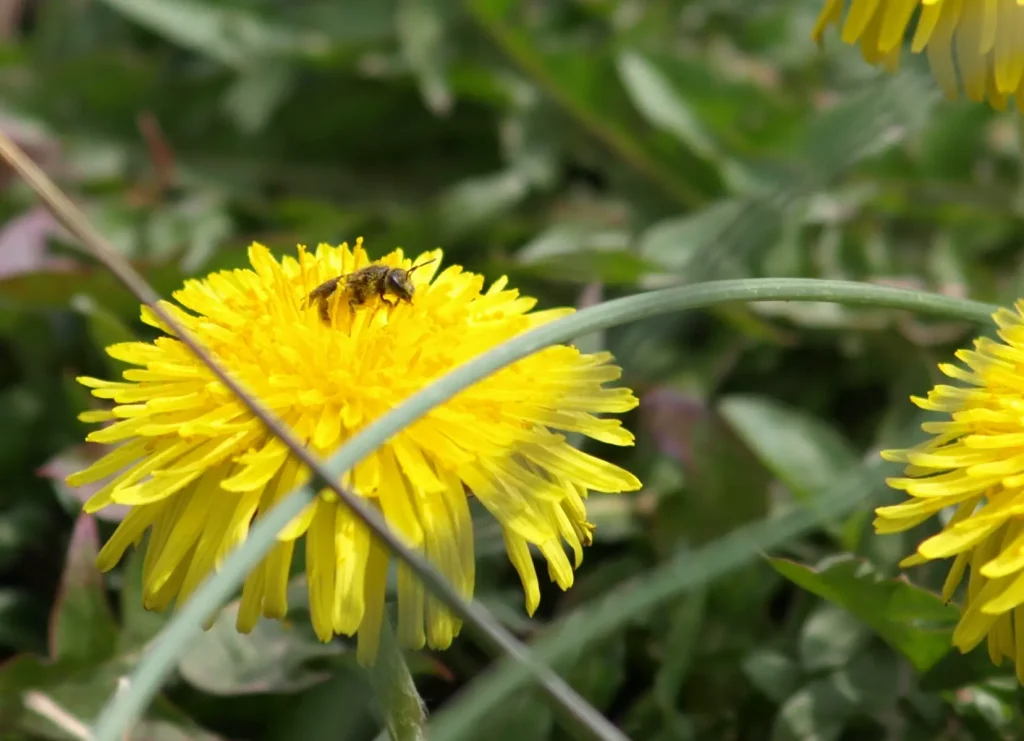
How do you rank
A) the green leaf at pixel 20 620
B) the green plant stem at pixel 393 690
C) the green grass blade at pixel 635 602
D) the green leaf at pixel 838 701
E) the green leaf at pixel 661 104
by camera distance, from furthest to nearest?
1. the green leaf at pixel 661 104
2. the green leaf at pixel 20 620
3. the green leaf at pixel 838 701
4. the green plant stem at pixel 393 690
5. the green grass blade at pixel 635 602

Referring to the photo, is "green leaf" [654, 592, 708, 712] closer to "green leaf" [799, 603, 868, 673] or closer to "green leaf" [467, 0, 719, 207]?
"green leaf" [799, 603, 868, 673]

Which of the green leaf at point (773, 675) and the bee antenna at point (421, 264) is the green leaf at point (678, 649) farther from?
the bee antenna at point (421, 264)

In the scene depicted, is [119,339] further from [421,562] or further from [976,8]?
[976,8]

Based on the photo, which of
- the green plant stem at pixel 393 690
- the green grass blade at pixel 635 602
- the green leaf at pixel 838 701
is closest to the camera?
the green grass blade at pixel 635 602

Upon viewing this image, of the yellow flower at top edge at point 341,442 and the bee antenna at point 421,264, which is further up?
the bee antenna at point 421,264

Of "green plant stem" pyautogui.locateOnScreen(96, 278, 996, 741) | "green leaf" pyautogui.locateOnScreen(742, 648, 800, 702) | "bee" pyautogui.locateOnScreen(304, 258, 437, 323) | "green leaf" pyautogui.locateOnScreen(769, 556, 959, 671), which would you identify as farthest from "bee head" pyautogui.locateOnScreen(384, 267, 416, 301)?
"green leaf" pyautogui.locateOnScreen(742, 648, 800, 702)

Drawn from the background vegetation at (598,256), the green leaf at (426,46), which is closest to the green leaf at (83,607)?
the background vegetation at (598,256)
